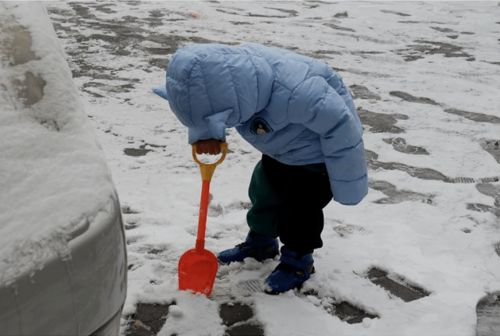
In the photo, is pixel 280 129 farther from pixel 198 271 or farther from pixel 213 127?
pixel 198 271

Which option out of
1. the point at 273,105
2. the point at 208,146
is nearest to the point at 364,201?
the point at 273,105

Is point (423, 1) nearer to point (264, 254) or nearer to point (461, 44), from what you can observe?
point (461, 44)

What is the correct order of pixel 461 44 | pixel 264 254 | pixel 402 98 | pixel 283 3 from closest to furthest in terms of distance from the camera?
pixel 264 254 < pixel 402 98 < pixel 461 44 < pixel 283 3

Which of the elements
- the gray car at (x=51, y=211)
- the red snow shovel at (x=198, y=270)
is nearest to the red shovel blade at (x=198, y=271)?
the red snow shovel at (x=198, y=270)

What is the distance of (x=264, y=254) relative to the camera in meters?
2.47

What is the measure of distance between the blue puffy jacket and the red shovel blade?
46cm

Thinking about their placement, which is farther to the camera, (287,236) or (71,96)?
(287,236)

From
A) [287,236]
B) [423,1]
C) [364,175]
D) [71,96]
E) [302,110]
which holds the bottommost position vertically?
[423,1]

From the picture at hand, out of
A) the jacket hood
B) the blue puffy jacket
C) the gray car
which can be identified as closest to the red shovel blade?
the blue puffy jacket

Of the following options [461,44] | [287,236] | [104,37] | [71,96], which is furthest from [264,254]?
[461,44]

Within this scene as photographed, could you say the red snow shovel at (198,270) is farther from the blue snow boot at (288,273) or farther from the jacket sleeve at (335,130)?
the jacket sleeve at (335,130)

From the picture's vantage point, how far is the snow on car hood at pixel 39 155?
1.08 meters

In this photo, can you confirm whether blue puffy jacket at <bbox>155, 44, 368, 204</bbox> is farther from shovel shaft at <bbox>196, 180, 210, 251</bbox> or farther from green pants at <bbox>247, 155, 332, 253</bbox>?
shovel shaft at <bbox>196, 180, 210, 251</bbox>

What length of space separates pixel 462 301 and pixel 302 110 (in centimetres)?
99
